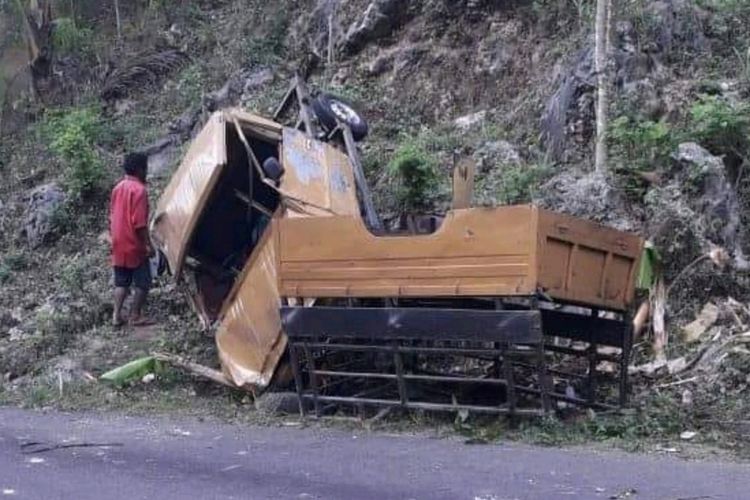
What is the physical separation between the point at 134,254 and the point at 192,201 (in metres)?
1.72

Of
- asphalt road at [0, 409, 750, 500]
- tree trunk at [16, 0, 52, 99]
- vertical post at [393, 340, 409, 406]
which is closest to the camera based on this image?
asphalt road at [0, 409, 750, 500]

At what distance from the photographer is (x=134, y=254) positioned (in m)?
11.3

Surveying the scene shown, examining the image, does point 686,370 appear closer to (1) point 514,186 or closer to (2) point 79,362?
(1) point 514,186

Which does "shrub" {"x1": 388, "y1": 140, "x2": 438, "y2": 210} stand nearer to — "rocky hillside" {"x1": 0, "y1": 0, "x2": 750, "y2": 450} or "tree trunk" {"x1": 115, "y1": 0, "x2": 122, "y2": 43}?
"rocky hillside" {"x1": 0, "y1": 0, "x2": 750, "y2": 450}

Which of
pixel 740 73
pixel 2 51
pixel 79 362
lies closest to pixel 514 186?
pixel 740 73

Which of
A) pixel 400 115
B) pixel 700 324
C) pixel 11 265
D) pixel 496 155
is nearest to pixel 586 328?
pixel 700 324

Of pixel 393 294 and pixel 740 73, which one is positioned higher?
pixel 740 73

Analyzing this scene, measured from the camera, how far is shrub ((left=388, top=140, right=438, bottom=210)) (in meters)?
12.1

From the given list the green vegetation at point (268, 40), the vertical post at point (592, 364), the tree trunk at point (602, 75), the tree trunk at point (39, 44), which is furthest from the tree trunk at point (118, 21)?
the vertical post at point (592, 364)

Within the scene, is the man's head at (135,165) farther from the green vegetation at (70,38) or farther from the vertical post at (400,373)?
the green vegetation at (70,38)

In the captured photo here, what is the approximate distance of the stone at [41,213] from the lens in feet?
49.3

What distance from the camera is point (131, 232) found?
37.0ft

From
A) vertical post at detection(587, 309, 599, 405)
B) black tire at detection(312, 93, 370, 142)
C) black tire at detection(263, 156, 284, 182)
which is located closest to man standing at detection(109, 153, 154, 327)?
black tire at detection(312, 93, 370, 142)

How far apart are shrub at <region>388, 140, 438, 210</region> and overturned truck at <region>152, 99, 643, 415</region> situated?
1.97m
